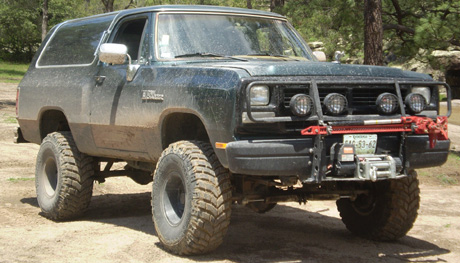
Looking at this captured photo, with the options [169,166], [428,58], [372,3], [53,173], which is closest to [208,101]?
[169,166]

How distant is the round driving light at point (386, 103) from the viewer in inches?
206

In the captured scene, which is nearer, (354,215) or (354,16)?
(354,215)

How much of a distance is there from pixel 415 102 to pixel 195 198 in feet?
6.22

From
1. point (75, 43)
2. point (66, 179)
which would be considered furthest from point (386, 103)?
point (75, 43)

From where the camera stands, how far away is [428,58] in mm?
13062

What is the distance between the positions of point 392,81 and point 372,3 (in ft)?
21.1

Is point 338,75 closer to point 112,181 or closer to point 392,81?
point 392,81

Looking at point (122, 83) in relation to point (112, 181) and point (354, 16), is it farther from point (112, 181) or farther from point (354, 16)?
point (354, 16)

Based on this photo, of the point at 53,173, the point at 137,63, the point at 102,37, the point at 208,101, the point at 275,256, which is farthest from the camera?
the point at 53,173

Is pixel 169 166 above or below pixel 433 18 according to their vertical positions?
below

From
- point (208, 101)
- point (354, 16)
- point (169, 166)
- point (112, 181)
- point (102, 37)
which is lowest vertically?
point (112, 181)

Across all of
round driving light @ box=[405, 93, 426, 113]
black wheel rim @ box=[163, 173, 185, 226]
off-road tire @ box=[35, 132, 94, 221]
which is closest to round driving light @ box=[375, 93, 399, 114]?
round driving light @ box=[405, 93, 426, 113]

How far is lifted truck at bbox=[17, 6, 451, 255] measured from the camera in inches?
194

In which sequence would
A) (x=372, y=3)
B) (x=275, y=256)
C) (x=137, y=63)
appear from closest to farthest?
1. (x=275, y=256)
2. (x=137, y=63)
3. (x=372, y=3)
